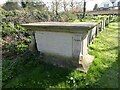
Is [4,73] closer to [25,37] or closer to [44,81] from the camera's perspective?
[44,81]

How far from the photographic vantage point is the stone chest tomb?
143 inches

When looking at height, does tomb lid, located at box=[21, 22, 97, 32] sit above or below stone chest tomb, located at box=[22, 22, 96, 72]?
above

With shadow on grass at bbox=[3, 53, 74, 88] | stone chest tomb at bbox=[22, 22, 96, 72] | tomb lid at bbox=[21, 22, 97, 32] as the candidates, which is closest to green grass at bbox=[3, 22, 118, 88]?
shadow on grass at bbox=[3, 53, 74, 88]

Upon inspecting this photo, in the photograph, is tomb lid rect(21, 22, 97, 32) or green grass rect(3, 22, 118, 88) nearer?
tomb lid rect(21, 22, 97, 32)

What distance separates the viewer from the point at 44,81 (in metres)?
3.60

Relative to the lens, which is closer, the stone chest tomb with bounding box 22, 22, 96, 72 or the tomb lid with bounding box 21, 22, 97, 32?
the tomb lid with bounding box 21, 22, 97, 32

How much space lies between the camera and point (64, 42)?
12.7 ft

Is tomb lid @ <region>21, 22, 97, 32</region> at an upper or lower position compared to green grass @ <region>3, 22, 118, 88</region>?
upper

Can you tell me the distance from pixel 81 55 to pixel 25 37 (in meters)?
3.97

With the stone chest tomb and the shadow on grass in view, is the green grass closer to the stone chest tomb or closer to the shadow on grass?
the shadow on grass

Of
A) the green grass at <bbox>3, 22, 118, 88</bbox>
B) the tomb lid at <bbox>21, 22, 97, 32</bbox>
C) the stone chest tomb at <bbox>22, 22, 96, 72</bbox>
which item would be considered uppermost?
the tomb lid at <bbox>21, 22, 97, 32</bbox>

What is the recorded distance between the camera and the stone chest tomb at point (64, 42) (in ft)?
12.0

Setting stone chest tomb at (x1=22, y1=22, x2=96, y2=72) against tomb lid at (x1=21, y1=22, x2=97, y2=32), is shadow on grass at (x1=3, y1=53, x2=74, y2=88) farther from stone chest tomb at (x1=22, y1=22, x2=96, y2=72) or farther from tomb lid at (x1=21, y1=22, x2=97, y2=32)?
tomb lid at (x1=21, y1=22, x2=97, y2=32)

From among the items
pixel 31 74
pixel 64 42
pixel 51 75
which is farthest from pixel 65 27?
pixel 31 74
